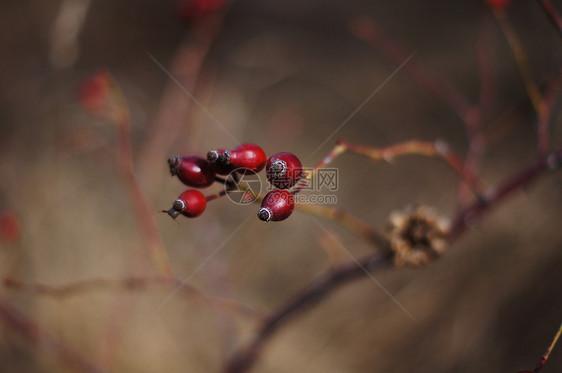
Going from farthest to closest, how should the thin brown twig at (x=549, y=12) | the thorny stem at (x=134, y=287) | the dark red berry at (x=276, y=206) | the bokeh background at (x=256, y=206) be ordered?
the bokeh background at (x=256, y=206), the thorny stem at (x=134, y=287), the thin brown twig at (x=549, y=12), the dark red berry at (x=276, y=206)

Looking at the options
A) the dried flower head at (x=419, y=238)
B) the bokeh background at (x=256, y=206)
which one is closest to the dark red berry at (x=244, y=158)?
the dried flower head at (x=419, y=238)

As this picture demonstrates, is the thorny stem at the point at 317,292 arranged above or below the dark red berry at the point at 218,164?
below

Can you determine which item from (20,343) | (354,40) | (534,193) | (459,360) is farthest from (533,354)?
(354,40)

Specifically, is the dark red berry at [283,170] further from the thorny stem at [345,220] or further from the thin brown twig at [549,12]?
the thin brown twig at [549,12]

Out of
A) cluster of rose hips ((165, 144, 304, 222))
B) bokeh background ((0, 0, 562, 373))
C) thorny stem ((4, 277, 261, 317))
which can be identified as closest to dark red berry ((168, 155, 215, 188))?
cluster of rose hips ((165, 144, 304, 222))

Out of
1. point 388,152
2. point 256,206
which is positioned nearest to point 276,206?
point 388,152

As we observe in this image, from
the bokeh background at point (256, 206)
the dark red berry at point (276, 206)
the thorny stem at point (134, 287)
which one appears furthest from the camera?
the bokeh background at point (256, 206)

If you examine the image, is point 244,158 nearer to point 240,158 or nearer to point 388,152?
point 240,158
